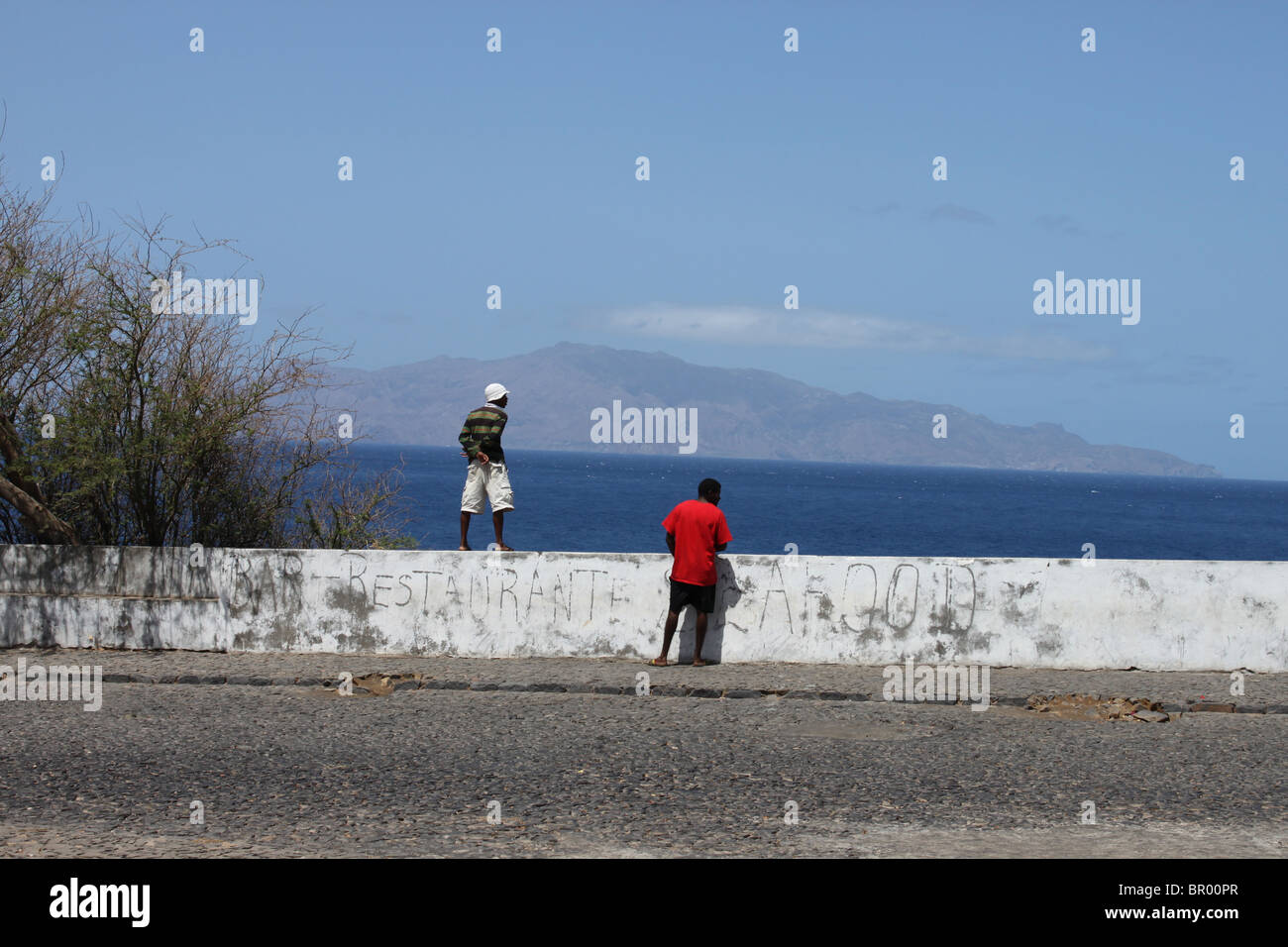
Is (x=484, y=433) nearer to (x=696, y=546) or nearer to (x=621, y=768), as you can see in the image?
(x=696, y=546)

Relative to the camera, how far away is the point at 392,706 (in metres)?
9.52

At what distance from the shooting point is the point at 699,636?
36.5 feet

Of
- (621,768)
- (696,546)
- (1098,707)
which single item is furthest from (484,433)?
(1098,707)

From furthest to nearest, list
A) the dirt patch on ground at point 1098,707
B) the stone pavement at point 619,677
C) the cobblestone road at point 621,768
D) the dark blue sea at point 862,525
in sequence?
1. the dark blue sea at point 862,525
2. the stone pavement at point 619,677
3. the dirt patch on ground at point 1098,707
4. the cobblestone road at point 621,768

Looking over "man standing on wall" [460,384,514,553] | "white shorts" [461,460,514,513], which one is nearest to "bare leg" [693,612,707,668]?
"man standing on wall" [460,384,514,553]

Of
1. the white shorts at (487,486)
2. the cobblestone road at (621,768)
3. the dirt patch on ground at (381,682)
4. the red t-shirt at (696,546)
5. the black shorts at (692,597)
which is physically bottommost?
the cobblestone road at (621,768)

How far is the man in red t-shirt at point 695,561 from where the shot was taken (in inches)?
427

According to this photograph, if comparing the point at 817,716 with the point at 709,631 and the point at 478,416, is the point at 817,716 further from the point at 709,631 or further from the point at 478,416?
the point at 478,416

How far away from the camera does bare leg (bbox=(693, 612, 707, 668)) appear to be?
36.2 feet

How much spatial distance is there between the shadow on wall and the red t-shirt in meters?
0.41

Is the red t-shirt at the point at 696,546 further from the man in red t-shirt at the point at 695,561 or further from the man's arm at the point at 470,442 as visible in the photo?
the man's arm at the point at 470,442

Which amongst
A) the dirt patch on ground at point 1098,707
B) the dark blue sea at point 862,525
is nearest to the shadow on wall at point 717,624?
the dirt patch on ground at point 1098,707

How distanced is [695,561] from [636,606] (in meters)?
0.90
